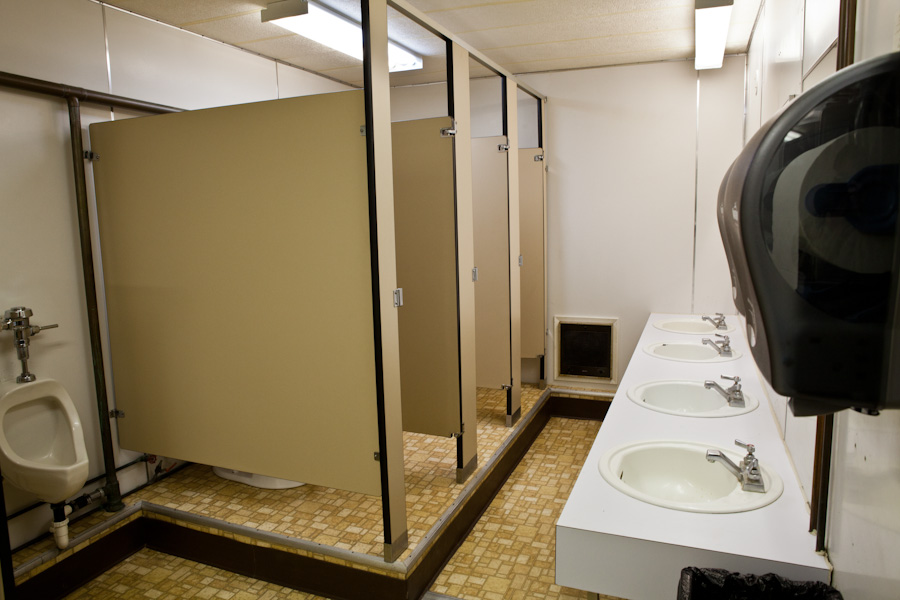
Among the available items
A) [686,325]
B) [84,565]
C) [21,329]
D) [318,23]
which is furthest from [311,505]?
[686,325]

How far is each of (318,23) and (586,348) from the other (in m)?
2.95

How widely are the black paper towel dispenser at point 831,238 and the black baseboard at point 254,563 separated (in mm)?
1896

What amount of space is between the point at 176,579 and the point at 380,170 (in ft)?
6.24

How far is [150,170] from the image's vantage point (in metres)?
2.59

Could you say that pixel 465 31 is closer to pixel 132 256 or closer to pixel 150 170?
pixel 150 170

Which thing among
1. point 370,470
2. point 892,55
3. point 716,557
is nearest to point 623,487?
point 716,557

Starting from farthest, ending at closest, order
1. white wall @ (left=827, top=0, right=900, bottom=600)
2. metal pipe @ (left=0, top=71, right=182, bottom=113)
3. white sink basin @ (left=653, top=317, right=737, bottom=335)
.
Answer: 1. white sink basin @ (left=653, top=317, right=737, bottom=335)
2. metal pipe @ (left=0, top=71, right=182, bottom=113)
3. white wall @ (left=827, top=0, right=900, bottom=600)

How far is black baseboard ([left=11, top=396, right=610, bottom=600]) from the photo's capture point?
2.25m

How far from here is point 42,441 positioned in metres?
2.46

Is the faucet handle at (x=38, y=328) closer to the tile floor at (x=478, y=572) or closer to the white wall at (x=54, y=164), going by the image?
the white wall at (x=54, y=164)

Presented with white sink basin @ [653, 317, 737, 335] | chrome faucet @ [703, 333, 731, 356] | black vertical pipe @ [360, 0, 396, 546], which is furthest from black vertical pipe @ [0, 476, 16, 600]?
white sink basin @ [653, 317, 737, 335]

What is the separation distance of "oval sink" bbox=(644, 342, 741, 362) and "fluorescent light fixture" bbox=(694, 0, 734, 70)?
5.42 feet

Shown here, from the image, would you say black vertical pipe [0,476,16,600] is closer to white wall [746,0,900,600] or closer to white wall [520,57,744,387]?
white wall [746,0,900,600]

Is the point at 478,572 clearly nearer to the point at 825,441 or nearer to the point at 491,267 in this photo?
the point at 825,441
